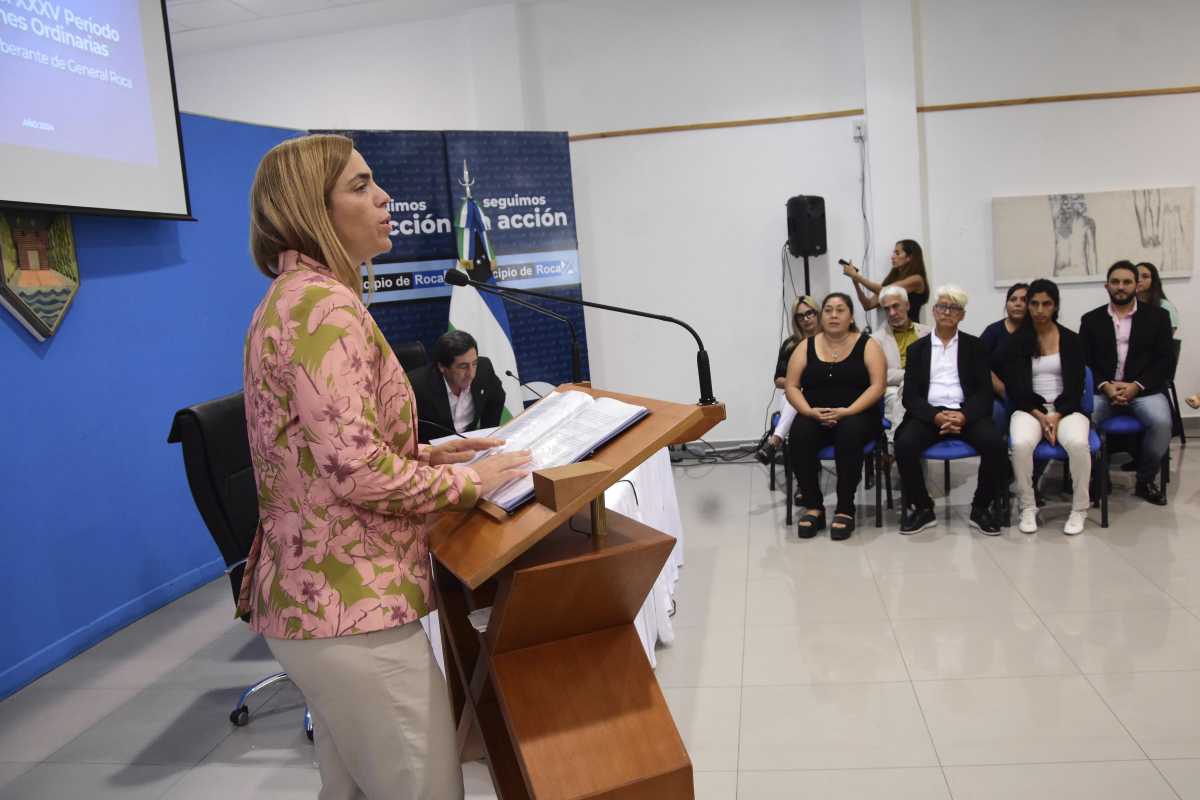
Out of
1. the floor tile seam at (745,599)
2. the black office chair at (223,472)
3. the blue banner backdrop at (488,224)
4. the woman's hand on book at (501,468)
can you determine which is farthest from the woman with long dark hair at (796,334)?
the woman's hand on book at (501,468)

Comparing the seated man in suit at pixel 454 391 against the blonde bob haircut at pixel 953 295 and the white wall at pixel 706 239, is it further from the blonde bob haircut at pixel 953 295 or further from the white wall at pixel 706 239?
the white wall at pixel 706 239

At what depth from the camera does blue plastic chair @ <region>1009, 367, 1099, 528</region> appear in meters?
→ 4.01

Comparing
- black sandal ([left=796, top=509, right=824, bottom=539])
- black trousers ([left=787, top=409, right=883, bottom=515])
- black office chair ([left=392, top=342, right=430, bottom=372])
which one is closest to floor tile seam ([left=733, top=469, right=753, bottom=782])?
black sandal ([left=796, top=509, right=824, bottom=539])

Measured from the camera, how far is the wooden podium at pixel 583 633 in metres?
1.22

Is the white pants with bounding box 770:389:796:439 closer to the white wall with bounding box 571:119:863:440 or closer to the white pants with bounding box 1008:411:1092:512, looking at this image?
the white pants with bounding box 1008:411:1092:512

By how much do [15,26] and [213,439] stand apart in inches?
69.7

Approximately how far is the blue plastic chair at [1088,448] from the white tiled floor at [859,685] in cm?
11

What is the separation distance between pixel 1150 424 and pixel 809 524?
1.71 metres

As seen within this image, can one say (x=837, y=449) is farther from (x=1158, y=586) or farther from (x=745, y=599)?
(x=1158, y=586)

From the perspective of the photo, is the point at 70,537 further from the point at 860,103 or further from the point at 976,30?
the point at 976,30

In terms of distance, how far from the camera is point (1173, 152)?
5.72 m

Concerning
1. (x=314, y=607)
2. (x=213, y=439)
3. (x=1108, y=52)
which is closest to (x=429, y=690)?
(x=314, y=607)

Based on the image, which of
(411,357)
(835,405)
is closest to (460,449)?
(411,357)

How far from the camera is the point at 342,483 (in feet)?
3.80
